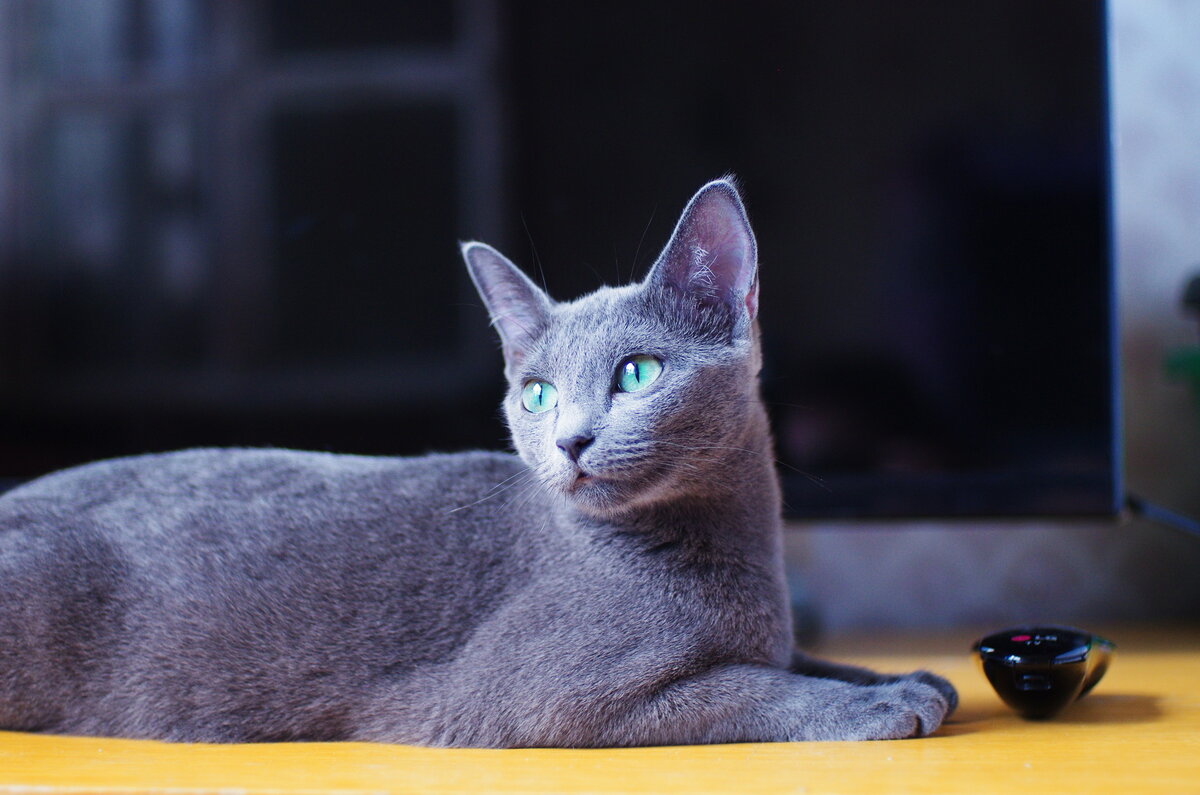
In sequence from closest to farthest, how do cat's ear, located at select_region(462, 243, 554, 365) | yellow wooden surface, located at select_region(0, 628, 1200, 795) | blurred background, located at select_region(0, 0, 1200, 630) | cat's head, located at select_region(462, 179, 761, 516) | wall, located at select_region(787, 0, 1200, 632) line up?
yellow wooden surface, located at select_region(0, 628, 1200, 795)
cat's head, located at select_region(462, 179, 761, 516)
cat's ear, located at select_region(462, 243, 554, 365)
blurred background, located at select_region(0, 0, 1200, 630)
wall, located at select_region(787, 0, 1200, 632)

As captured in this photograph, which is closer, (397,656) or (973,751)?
(973,751)

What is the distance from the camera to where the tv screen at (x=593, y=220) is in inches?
54.0

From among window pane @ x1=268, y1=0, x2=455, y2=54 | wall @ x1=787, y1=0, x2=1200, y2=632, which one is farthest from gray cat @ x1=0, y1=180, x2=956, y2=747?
wall @ x1=787, y1=0, x2=1200, y2=632

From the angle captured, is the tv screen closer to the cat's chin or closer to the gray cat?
the gray cat

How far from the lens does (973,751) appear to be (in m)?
0.79

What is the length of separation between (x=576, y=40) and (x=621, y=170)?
0.65ft

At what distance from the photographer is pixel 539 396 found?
914mm

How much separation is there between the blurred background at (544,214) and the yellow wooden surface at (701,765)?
536 mm

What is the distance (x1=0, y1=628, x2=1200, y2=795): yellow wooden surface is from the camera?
708 millimetres

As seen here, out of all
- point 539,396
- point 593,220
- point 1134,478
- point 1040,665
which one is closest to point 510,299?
point 539,396

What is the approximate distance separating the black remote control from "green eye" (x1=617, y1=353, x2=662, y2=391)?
400mm

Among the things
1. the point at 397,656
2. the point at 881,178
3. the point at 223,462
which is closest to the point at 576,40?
the point at 881,178

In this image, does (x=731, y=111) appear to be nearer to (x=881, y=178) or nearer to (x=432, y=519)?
(x=881, y=178)

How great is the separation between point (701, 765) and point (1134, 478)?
3.95 ft
